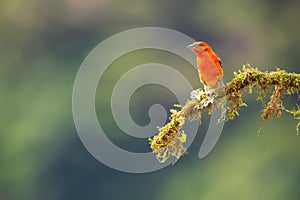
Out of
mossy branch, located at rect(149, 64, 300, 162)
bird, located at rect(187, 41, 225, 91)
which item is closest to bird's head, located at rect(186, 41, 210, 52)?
bird, located at rect(187, 41, 225, 91)

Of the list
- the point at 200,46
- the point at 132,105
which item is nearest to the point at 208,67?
the point at 200,46

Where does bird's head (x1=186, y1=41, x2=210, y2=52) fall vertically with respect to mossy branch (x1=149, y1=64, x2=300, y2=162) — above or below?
above

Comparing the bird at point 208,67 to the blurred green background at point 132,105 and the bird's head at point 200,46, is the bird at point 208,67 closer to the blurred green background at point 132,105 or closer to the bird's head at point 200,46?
the bird's head at point 200,46

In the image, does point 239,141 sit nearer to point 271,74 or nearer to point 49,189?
point 49,189

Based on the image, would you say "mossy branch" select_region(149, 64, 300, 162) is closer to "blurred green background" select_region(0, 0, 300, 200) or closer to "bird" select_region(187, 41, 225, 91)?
"bird" select_region(187, 41, 225, 91)

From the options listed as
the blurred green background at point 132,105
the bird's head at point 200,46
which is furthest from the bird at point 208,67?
the blurred green background at point 132,105

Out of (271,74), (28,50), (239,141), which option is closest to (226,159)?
(239,141)

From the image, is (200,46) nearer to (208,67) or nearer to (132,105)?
(208,67)
